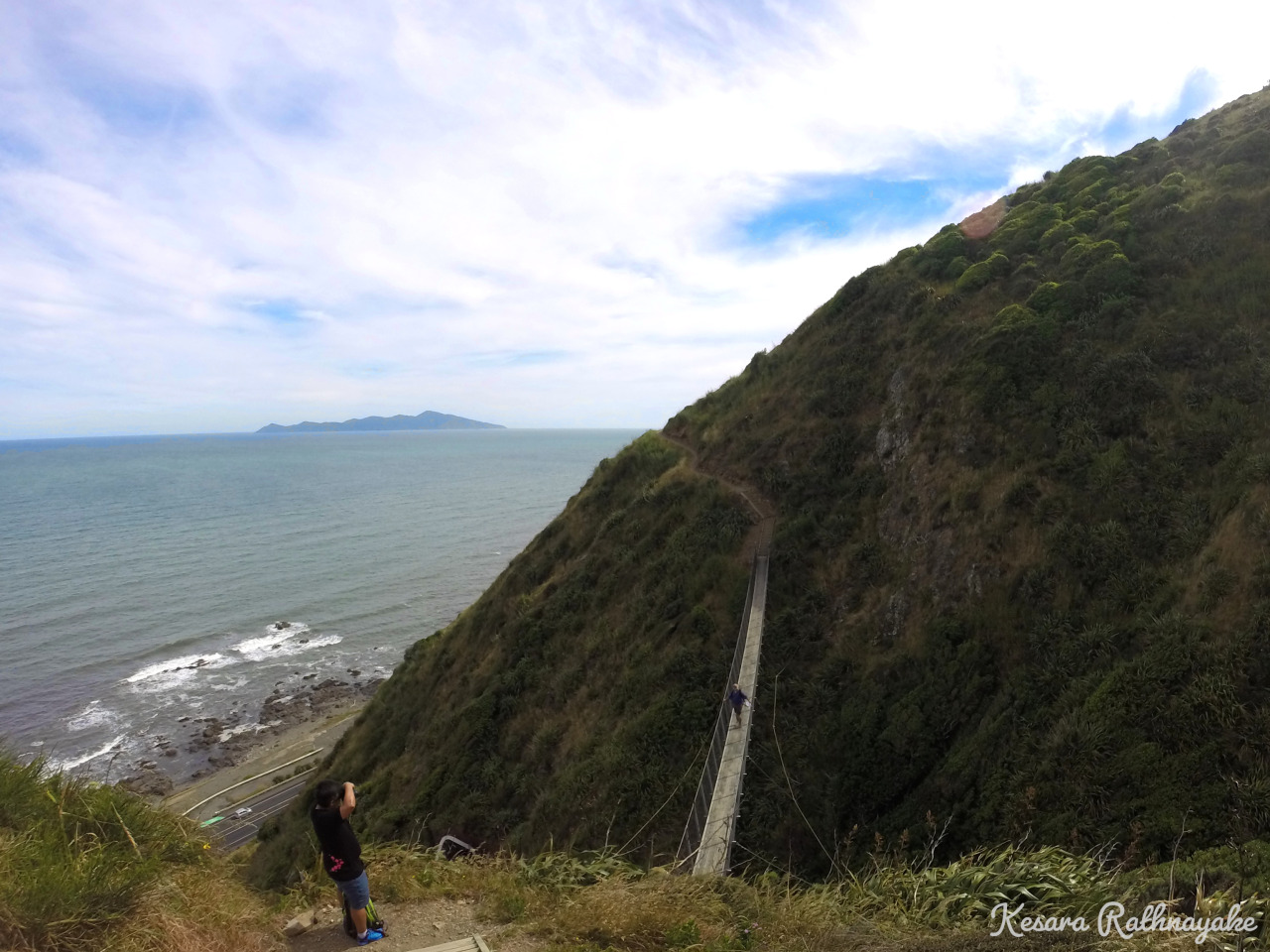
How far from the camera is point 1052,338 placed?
22.1m

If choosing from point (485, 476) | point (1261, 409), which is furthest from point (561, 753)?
point (485, 476)

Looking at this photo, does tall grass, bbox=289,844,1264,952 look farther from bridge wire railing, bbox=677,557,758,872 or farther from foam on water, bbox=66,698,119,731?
foam on water, bbox=66,698,119,731

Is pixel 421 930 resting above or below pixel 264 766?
above

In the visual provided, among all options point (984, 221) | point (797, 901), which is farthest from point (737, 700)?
point (984, 221)

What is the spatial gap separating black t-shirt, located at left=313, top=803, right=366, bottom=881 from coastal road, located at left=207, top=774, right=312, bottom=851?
101 ft

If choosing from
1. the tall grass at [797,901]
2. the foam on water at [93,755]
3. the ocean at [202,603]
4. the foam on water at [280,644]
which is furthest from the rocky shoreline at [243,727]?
the tall grass at [797,901]

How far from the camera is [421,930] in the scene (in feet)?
25.5

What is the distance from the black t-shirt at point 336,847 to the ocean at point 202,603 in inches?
398

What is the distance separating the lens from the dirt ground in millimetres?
7375

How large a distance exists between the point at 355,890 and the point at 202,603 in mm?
67912

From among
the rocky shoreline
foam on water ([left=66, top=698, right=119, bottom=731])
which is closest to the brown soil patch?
the rocky shoreline

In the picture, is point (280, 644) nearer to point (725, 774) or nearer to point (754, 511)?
point (754, 511)

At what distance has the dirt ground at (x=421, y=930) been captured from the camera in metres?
7.38

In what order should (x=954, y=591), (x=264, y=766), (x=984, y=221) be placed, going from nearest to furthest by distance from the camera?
(x=954, y=591) → (x=984, y=221) → (x=264, y=766)
